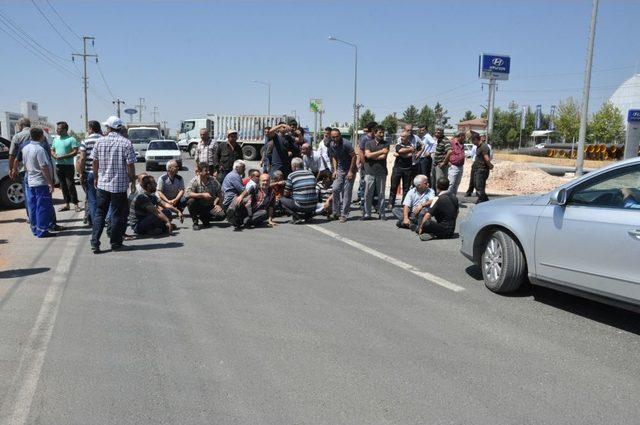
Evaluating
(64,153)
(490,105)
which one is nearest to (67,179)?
(64,153)

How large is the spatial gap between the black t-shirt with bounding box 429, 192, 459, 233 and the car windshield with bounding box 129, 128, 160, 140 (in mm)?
24784

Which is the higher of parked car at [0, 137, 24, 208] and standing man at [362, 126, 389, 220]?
standing man at [362, 126, 389, 220]

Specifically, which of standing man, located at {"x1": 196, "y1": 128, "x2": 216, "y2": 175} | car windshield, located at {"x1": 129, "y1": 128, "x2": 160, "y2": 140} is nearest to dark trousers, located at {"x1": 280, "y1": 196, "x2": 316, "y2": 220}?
standing man, located at {"x1": 196, "y1": 128, "x2": 216, "y2": 175}

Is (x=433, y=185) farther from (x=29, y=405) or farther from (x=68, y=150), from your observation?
(x=29, y=405)

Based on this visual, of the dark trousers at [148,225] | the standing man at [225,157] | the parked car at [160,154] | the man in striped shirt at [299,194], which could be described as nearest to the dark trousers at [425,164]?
the man in striped shirt at [299,194]

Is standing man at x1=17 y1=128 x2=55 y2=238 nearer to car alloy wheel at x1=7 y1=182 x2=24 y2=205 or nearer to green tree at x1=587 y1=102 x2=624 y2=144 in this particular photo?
car alloy wheel at x1=7 y1=182 x2=24 y2=205

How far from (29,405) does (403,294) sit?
3.55 meters

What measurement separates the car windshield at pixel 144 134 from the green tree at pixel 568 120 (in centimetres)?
5187

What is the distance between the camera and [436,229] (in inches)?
338

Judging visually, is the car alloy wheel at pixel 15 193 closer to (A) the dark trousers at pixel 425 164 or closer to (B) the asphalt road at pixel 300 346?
(B) the asphalt road at pixel 300 346

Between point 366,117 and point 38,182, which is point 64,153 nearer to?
point 38,182

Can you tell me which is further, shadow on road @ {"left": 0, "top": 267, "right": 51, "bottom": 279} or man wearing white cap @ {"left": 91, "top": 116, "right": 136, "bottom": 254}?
man wearing white cap @ {"left": 91, "top": 116, "right": 136, "bottom": 254}

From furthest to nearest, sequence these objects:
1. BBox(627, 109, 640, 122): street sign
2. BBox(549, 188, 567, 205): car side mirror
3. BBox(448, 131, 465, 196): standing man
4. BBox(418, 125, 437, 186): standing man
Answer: BBox(627, 109, 640, 122): street sign → BBox(418, 125, 437, 186): standing man → BBox(448, 131, 465, 196): standing man → BBox(549, 188, 567, 205): car side mirror

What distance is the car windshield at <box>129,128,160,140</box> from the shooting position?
3014cm
